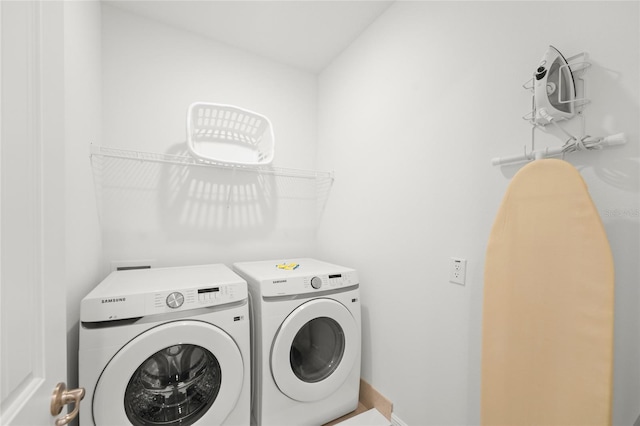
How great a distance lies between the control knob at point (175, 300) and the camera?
1.19m

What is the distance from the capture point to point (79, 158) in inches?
49.1

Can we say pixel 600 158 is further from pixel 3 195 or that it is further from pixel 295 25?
pixel 295 25

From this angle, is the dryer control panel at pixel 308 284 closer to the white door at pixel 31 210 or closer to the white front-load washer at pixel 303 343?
the white front-load washer at pixel 303 343

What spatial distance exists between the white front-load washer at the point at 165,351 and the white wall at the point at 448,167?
88 centimetres

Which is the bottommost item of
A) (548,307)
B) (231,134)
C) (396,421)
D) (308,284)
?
(396,421)

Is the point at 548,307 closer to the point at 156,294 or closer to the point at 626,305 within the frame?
the point at 626,305

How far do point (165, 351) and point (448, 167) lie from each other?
1.59 metres

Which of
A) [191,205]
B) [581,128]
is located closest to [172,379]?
[191,205]

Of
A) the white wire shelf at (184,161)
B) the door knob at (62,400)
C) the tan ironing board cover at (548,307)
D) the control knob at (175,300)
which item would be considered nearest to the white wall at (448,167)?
the tan ironing board cover at (548,307)

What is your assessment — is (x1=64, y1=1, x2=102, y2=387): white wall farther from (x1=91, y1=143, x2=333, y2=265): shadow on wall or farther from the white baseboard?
the white baseboard

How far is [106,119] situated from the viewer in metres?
1.71

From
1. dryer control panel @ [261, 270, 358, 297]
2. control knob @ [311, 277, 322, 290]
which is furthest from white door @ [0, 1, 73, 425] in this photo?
control knob @ [311, 277, 322, 290]

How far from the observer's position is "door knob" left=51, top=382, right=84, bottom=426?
56 centimetres

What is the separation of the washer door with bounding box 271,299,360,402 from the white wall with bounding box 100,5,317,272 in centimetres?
82
